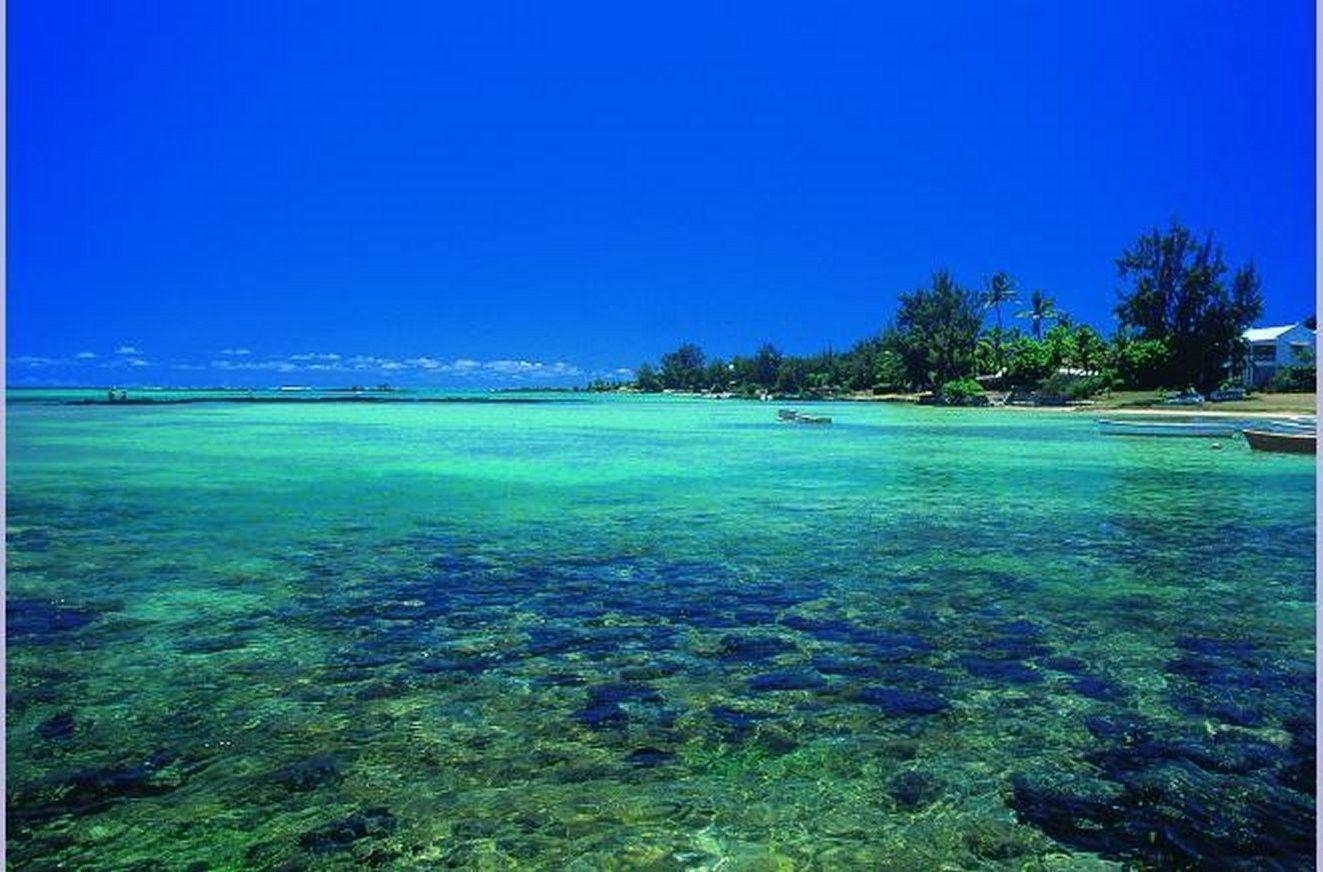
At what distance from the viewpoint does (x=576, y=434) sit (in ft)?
114

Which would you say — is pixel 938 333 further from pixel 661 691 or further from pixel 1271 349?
pixel 661 691

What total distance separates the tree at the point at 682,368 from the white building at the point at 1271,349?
84715 mm

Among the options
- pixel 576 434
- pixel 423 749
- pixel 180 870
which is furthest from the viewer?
pixel 576 434

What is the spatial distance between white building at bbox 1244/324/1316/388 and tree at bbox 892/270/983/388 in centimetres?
2007

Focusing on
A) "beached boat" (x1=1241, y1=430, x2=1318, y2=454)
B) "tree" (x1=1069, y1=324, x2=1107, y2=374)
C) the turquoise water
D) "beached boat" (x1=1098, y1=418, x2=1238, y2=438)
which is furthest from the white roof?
the turquoise water

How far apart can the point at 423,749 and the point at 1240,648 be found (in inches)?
215

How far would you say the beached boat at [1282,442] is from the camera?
20.9 meters

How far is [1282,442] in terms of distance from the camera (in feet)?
71.2

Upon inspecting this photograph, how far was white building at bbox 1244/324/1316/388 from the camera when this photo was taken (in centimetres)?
6210

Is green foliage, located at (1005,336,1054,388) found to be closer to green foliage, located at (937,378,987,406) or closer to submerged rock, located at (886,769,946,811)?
green foliage, located at (937,378,987,406)

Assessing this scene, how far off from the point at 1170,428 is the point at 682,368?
4463 inches

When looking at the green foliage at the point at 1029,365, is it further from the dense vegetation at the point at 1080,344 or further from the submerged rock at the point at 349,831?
the submerged rock at the point at 349,831

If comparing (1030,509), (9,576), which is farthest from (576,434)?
(9,576)

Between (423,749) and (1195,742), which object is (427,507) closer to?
(423,749)
